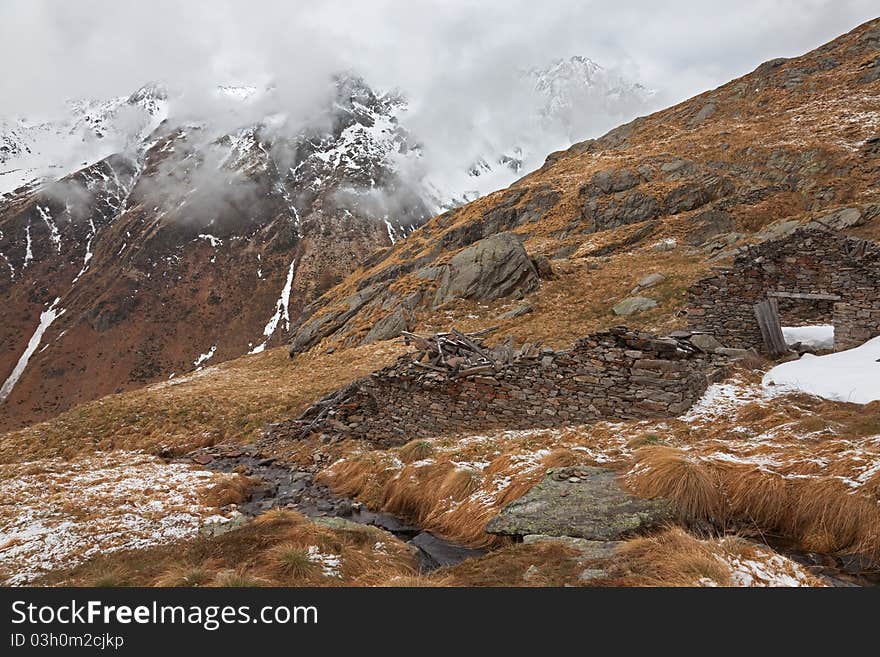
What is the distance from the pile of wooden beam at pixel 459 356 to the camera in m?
12.7

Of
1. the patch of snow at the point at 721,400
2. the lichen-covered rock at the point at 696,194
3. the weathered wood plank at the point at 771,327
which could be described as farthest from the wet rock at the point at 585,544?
the lichen-covered rock at the point at 696,194

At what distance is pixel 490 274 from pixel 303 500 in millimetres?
26710

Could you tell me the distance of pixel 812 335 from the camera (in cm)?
1388

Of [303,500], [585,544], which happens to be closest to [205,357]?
[303,500]

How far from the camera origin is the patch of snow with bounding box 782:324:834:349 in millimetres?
13414

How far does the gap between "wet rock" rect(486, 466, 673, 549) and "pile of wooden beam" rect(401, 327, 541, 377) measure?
584 centimetres

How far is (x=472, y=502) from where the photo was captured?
24.9 feet

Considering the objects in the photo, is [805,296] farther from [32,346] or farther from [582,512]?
[32,346]

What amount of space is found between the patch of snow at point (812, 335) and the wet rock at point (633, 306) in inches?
363

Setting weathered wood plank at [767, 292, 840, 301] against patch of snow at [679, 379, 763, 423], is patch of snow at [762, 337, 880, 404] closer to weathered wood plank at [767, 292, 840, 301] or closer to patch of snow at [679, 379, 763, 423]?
patch of snow at [679, 379, 763, 423]

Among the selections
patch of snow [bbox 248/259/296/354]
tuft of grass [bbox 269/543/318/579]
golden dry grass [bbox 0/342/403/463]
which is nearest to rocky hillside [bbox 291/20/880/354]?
golden dry grass [bbox 0/342/403/463]

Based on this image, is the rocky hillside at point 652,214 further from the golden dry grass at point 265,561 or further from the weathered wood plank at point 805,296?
the golden dry grass at point 265,561
